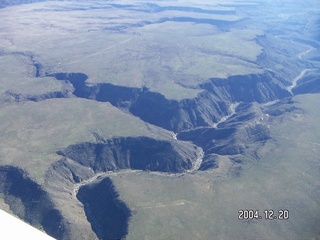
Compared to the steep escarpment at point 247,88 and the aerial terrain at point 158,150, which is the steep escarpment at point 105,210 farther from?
the steep escarpment at point 247,88

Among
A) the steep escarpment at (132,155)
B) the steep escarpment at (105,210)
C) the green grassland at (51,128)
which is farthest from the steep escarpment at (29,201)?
the steep escarpment at (132,155)

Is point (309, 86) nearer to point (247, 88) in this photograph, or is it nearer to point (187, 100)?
point (247, 88)

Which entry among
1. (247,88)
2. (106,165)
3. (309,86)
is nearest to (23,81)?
(106,165)

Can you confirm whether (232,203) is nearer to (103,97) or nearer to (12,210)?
(12,210)

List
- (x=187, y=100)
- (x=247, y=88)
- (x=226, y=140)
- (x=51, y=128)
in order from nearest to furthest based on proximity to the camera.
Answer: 1. (x=51, y=128)
2. (x=226, y=140)
3. (x=187, y=100)
4. (x=247, y=88)

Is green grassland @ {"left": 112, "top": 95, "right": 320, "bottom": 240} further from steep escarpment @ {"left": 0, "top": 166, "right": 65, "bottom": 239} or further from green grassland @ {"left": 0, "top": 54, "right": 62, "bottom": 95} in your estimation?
green grassland @ {"left": 0, "top": 54, "right": 62, "bottom": 95}

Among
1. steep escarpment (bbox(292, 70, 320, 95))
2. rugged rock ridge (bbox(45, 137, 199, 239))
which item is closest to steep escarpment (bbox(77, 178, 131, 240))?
rugged rock ridge (bbox(45, 137, 199, 239))
